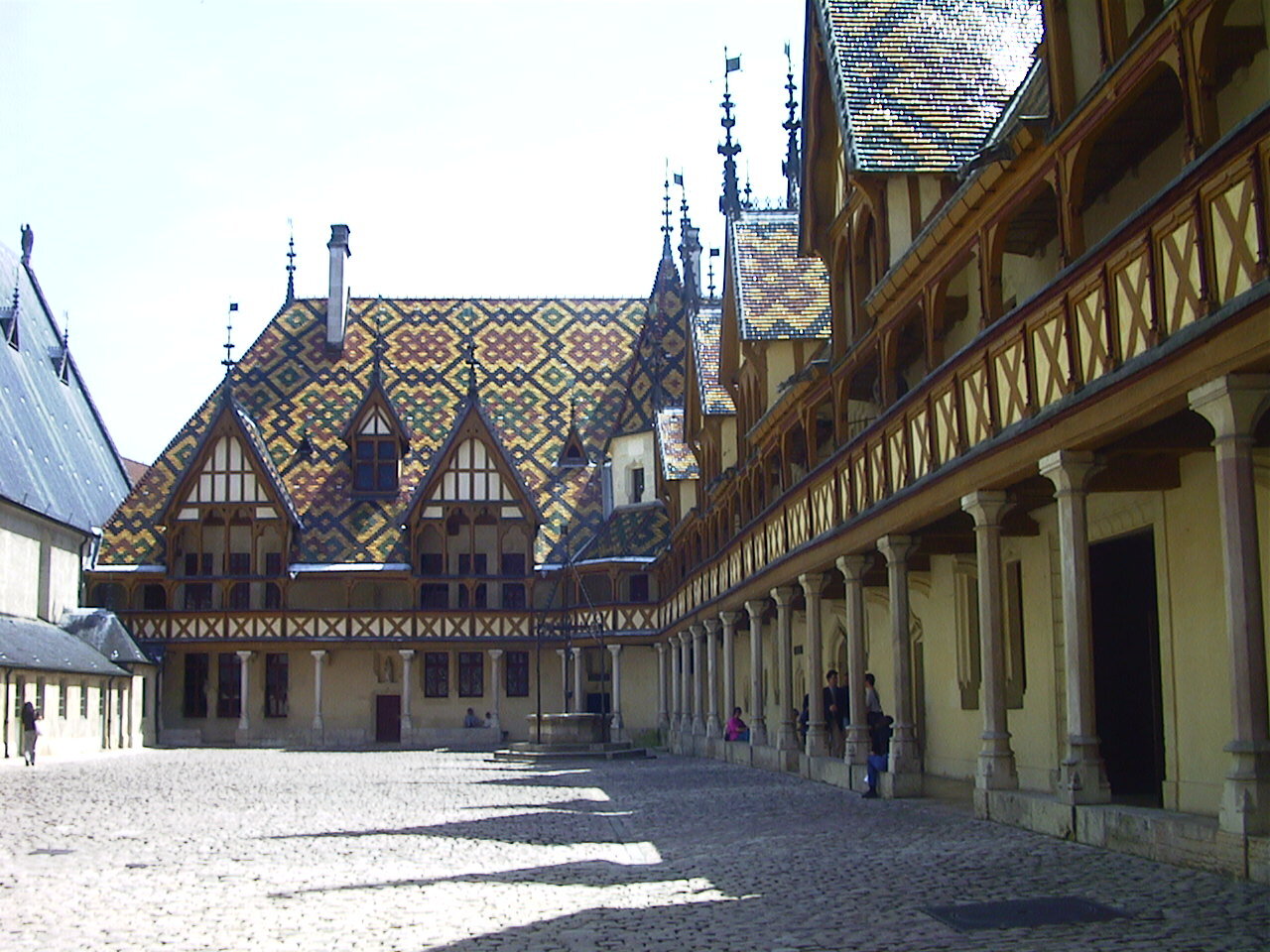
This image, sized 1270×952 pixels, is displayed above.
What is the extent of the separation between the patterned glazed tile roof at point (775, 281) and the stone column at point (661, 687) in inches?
648

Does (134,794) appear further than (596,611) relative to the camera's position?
No

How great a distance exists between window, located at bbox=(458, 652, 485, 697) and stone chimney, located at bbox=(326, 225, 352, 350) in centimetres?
1454

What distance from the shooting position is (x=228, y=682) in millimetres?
52031

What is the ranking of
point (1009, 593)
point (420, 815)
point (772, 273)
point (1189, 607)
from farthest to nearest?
point (772, 273)
point (1009, 593)
point (420, 815)
point (1189, 607)

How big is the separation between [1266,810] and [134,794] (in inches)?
674

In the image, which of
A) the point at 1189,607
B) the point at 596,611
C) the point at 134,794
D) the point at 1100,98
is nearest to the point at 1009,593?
the point at 1189,607

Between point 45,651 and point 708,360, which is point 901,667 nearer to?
point 708,360

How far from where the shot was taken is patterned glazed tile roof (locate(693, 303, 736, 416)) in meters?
36.3

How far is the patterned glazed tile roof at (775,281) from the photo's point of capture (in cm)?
2923

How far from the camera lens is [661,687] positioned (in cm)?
4828

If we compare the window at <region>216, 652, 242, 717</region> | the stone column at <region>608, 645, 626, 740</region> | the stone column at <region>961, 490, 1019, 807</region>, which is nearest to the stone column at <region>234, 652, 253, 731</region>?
the window at <region>216, 652, 242, 717</region>

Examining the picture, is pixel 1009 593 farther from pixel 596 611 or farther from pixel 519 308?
pixel 519 308

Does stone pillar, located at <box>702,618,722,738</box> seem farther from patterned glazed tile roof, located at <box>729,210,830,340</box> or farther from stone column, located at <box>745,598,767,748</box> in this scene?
patterned glazed tile roof, located at <box>729,210,830,340</box>

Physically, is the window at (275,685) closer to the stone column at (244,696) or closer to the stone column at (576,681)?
the stone column at (244,696)
